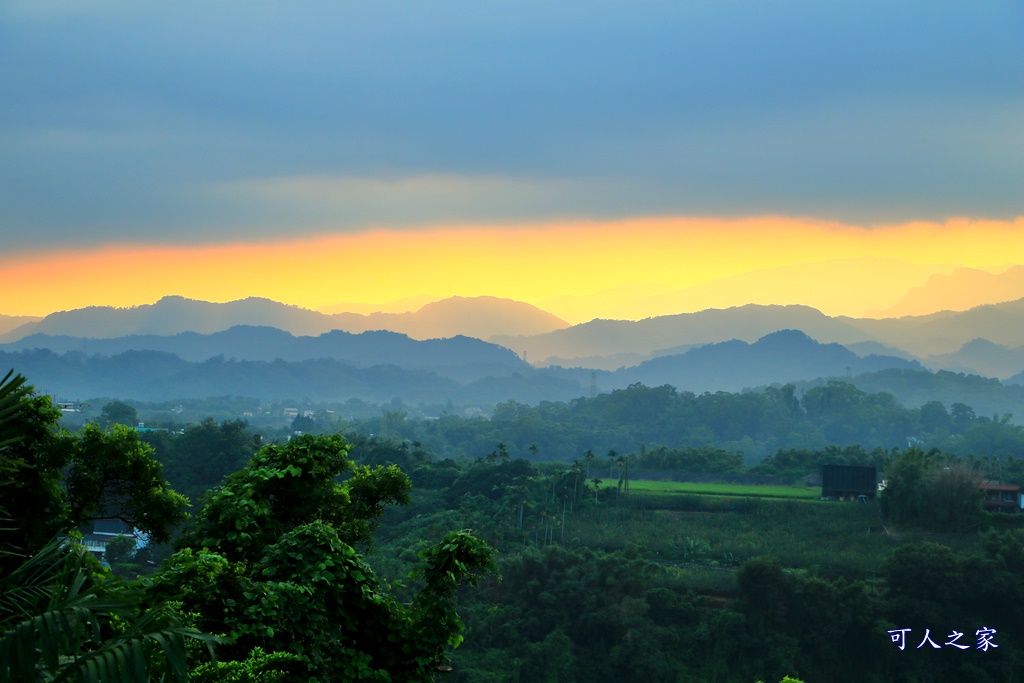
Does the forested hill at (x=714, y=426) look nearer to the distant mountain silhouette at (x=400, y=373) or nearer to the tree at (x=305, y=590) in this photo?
the distant mountain silhouette at (x=400, y=373)

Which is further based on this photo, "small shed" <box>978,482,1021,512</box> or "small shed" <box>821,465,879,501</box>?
"small shed" <box>821,465,879,501</box>

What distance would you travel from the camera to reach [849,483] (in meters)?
36.6

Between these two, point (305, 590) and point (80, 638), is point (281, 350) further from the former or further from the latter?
point (80, 638)


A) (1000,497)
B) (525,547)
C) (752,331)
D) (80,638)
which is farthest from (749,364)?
(80,638)

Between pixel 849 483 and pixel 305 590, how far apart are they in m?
33.0

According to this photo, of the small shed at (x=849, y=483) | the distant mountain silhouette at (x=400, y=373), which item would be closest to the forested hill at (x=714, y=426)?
the small shed at (x=849, y=483)

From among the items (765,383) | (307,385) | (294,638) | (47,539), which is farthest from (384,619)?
(765,383)

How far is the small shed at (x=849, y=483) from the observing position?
119 ft

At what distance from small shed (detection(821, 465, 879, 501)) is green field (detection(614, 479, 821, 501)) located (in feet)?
1.87

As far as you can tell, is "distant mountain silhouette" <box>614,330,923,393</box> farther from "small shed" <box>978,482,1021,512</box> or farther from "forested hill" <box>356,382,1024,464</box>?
"small shed" <box>978,482,1021,512</box>

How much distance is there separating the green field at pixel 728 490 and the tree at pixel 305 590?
31.3 meters

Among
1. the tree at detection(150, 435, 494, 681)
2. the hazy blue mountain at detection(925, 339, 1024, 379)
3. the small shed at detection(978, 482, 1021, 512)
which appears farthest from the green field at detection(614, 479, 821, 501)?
the hazy blue mountain at detection(925, 339, 1024, 379)

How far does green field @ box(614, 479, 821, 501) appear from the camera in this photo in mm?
37438

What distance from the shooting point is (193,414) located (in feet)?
309
